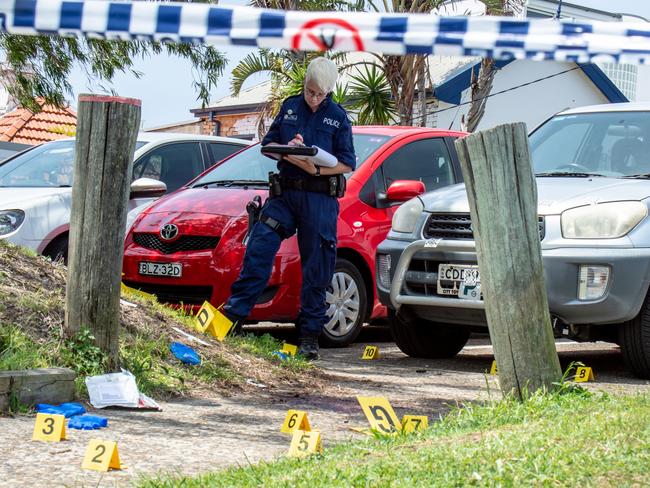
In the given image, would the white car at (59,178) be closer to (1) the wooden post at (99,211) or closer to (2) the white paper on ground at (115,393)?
(1) the wooden post at (99,211)

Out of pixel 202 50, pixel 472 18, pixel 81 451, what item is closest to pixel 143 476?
pixel 81 451

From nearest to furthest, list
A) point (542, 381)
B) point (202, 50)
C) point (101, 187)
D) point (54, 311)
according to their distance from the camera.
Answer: point (542, 381) < point (101, 187) < point (54, 311) < point (202, 50)

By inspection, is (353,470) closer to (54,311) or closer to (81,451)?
(81,451)

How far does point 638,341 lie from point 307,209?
2.33 metres

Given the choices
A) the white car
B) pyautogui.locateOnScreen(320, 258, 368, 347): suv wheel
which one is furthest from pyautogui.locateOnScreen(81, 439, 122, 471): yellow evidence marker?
the white car

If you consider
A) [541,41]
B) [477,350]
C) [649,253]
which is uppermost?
[541,41]

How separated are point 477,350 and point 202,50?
6.10m

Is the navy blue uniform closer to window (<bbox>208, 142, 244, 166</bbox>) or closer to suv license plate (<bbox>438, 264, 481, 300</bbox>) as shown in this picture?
suv license plate (<bbox>438, 264, 481, 300</bbox>)

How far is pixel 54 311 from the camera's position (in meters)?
6.62

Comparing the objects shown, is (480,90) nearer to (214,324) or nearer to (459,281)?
(459,281)

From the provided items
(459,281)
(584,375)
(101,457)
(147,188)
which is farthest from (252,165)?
(101,457)

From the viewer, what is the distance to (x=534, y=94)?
89.4 feet

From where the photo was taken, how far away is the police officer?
7.93 meters

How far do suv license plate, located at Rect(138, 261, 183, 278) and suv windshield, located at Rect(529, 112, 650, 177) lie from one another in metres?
2.76
